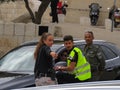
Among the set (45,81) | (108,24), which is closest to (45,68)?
(45,81)

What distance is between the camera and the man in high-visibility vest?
877 centimetres

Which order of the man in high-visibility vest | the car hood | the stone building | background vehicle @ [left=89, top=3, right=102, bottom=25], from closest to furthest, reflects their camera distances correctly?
the car hood → the man in high-visibility vest → background vehicle @ [left=89, top=3, right=102, bottom=25] → the stone building

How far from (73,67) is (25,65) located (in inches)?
39.3

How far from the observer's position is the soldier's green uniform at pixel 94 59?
9.60 meters

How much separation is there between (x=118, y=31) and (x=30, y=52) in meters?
15.7

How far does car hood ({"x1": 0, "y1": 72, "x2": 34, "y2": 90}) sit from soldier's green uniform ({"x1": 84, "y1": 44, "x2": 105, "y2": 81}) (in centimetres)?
142

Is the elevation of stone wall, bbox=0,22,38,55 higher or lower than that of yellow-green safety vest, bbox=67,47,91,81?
lower

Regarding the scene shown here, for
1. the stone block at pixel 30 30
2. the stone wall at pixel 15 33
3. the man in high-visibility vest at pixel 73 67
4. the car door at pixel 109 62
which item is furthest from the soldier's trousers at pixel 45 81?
the stone block at pixel 30 30

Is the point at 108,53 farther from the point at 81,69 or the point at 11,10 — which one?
the point at 11,10

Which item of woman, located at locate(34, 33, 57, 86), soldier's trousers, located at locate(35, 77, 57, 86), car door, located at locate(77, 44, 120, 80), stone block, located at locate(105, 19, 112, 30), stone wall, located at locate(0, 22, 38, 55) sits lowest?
stone block, located at locate(105, 19, 112, 30)

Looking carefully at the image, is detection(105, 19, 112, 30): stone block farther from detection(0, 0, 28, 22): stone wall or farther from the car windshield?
the car windshield

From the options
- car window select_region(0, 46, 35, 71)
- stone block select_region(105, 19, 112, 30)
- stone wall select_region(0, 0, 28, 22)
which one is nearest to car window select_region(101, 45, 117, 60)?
car window select_region(0, 46, 35, 71)

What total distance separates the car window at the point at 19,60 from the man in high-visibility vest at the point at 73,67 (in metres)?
0.63

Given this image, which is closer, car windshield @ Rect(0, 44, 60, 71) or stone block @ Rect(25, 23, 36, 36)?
car windshield @ Rect(0, 44, 60, 71)
